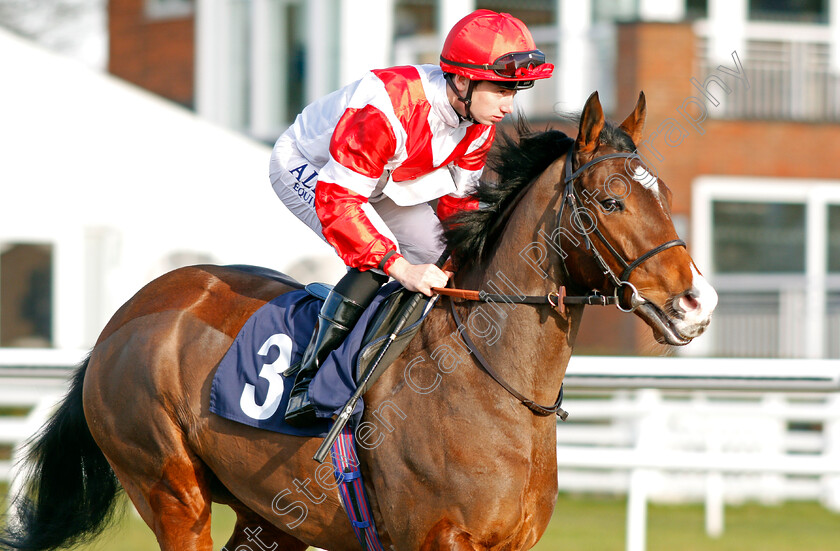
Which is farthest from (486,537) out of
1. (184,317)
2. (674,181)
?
(674,181)

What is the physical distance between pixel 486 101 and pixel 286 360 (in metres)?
0.98

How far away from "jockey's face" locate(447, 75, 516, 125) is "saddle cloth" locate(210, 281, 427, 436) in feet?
1.86

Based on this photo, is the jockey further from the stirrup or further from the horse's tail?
the horse's tail

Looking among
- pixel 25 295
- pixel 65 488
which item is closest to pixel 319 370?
pixel 65 488

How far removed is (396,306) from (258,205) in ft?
21.1

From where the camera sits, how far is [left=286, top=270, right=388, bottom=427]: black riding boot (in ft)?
10.4

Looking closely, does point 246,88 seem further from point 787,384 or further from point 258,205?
point 787,384

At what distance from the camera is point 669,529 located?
6.77 meters

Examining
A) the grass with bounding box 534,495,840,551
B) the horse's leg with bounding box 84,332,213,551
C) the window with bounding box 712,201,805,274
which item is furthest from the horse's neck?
the window with bounding box 712,201,805,274

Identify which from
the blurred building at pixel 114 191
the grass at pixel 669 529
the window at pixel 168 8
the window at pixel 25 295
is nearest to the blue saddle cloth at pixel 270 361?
the grass at pixel 669 529

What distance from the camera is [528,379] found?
2975 millimetres

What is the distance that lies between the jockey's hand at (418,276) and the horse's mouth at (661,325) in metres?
0.58

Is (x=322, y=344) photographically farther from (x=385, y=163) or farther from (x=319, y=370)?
(x=385, y=163)

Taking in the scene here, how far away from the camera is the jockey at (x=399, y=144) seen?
3.08 metres
